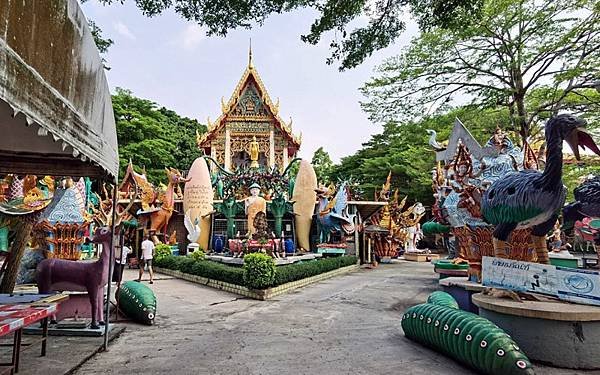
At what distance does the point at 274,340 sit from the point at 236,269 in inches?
215

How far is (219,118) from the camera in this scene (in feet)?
77.0

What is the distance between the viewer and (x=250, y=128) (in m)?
24.0

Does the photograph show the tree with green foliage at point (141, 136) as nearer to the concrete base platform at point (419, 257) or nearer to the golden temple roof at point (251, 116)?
the golden temple roof at point (251, 116)

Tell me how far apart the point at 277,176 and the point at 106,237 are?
11.8 meters

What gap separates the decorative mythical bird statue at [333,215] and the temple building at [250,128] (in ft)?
21.3

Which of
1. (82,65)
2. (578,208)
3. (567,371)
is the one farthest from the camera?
(578,208)

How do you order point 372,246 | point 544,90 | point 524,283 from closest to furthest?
1. point 524,283
2. point 544,90
3. point 372,246

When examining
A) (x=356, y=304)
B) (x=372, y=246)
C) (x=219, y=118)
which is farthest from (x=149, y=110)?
(x=356, y=304)

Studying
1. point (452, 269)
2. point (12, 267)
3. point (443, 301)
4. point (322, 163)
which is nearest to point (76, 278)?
point (12, 267)

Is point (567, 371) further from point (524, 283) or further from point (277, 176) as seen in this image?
point (277, 176)

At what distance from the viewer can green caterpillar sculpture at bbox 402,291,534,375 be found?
394cm

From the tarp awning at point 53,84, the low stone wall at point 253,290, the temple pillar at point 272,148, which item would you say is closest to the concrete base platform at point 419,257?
the low stone wall at point 253,290

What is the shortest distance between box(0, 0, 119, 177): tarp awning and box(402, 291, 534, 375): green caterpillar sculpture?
4.35 metres

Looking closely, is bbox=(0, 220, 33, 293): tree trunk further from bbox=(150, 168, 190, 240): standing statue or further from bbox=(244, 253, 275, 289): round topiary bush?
bbox=(150, 168, 190, 240): standing statue
